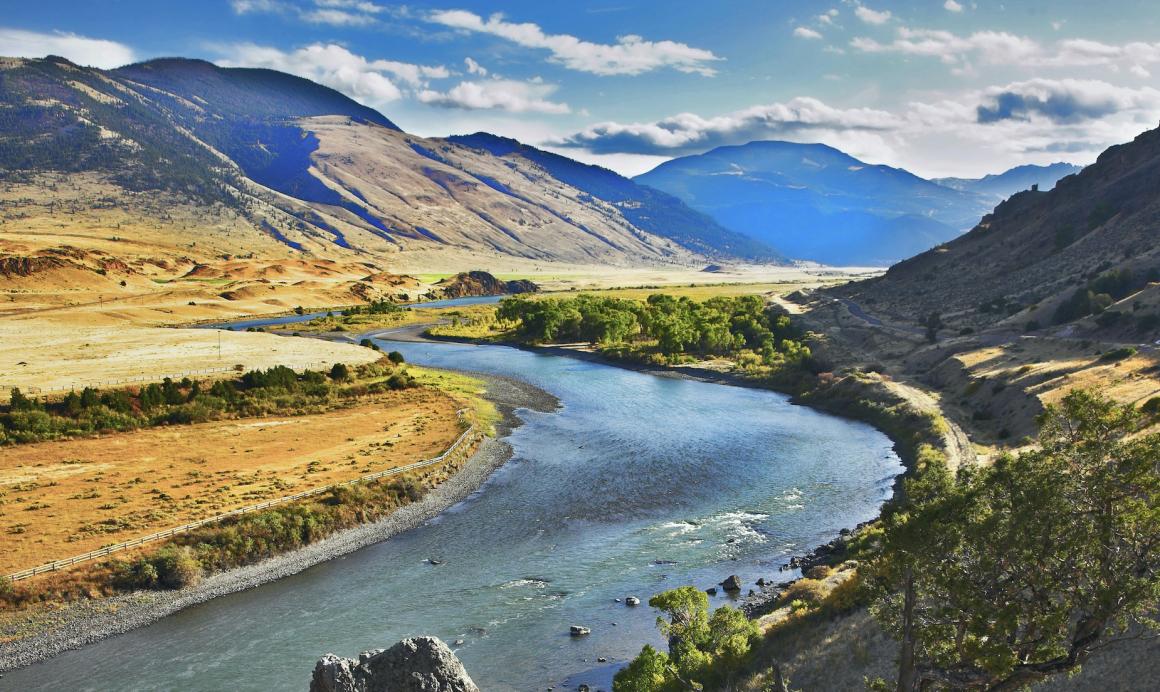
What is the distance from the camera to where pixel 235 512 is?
166 ft

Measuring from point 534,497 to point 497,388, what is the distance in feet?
162

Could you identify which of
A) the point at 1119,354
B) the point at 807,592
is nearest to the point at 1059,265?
the point at 1119,354

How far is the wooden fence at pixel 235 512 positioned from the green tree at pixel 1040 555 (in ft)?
148

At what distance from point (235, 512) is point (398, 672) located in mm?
33219

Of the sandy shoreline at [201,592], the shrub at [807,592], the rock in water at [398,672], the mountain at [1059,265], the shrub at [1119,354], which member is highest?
the mountain at [1059,265]

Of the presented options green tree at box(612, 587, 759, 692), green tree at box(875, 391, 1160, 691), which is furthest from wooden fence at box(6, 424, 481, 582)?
green tree at box(875, 391, 1160, 691)

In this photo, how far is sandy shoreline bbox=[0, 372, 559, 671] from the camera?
3650 centimetres

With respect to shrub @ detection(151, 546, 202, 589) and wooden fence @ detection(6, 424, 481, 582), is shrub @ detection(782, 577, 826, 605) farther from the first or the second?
shrub @ detection(151, 546, 202, 589)

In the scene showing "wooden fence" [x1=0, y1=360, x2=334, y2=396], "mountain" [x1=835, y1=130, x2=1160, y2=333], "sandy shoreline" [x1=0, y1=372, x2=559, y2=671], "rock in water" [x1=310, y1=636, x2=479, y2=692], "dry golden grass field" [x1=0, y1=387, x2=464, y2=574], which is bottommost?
"sandy shoreline" [x1=0, y1=372, x2=559, y2=671]

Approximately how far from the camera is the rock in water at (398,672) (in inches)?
898

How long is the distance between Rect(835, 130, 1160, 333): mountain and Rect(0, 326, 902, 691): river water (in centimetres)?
4397

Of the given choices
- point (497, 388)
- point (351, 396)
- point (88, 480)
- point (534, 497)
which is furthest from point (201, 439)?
point (497, 388)

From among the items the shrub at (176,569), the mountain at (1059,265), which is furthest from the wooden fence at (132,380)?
the mountain at (1059,265)

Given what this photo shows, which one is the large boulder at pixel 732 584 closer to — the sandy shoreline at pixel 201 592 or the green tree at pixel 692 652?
the green tree at pixel 692 652
